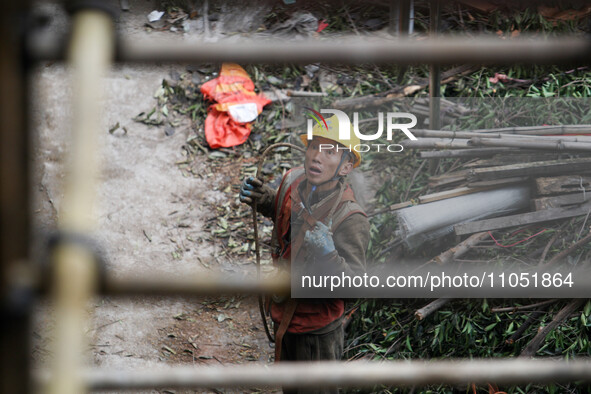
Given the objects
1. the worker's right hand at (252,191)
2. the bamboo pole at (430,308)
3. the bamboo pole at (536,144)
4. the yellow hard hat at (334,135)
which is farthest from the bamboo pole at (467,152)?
the worker's right hand at (252,191)

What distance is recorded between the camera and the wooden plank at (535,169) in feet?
12.7

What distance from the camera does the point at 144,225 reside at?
5.30m

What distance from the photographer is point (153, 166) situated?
562 centimetres

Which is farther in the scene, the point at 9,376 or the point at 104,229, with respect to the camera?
the point at 104,229

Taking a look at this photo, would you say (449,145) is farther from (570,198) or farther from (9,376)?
(9,376)

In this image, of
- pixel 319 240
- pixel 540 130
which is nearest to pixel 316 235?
pixel 319 240

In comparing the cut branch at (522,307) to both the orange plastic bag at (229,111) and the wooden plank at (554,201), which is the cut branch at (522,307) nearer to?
the wooden plank at (554,201)

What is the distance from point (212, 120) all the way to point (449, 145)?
2.43 metres

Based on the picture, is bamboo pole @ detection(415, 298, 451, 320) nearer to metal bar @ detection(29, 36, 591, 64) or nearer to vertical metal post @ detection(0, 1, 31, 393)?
metal bar @ detection(29, 36, 591, 64)

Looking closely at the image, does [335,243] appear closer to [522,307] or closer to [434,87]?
[434,87]

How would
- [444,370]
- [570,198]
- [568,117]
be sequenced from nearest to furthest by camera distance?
[444,370]
[570,198]
[568,117]

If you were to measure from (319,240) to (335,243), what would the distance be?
0.32ft

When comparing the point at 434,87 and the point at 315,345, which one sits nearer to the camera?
the point at 315,345

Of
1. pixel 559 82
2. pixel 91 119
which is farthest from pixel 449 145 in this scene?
pixel 91 119
